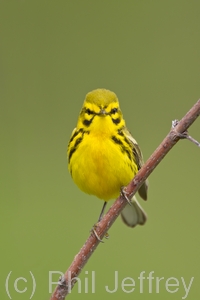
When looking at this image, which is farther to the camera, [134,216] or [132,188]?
[134,216]

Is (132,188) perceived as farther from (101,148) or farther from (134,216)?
(134,216)

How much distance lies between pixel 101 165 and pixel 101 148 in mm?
95

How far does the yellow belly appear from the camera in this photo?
12.1 feet

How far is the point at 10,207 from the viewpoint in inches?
232

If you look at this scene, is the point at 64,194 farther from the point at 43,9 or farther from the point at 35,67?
the point at 43,9

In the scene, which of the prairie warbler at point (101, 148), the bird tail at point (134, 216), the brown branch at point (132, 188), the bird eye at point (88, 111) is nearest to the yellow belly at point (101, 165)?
the prairie warbler at point (101, 148)

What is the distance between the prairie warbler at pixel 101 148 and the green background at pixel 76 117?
103cm

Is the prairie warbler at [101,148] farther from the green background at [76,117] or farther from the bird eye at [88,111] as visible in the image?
the green background at [76,117]

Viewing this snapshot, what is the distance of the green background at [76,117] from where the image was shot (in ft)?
17.6

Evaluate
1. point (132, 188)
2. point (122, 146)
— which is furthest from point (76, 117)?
point (132, 188)

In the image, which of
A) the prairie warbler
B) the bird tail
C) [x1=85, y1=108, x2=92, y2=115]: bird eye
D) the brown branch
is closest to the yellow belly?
the prairie warbler

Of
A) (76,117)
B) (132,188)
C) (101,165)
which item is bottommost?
(132,188)

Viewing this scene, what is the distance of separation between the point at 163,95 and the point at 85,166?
3.47 meters

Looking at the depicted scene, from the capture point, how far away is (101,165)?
371 cm
